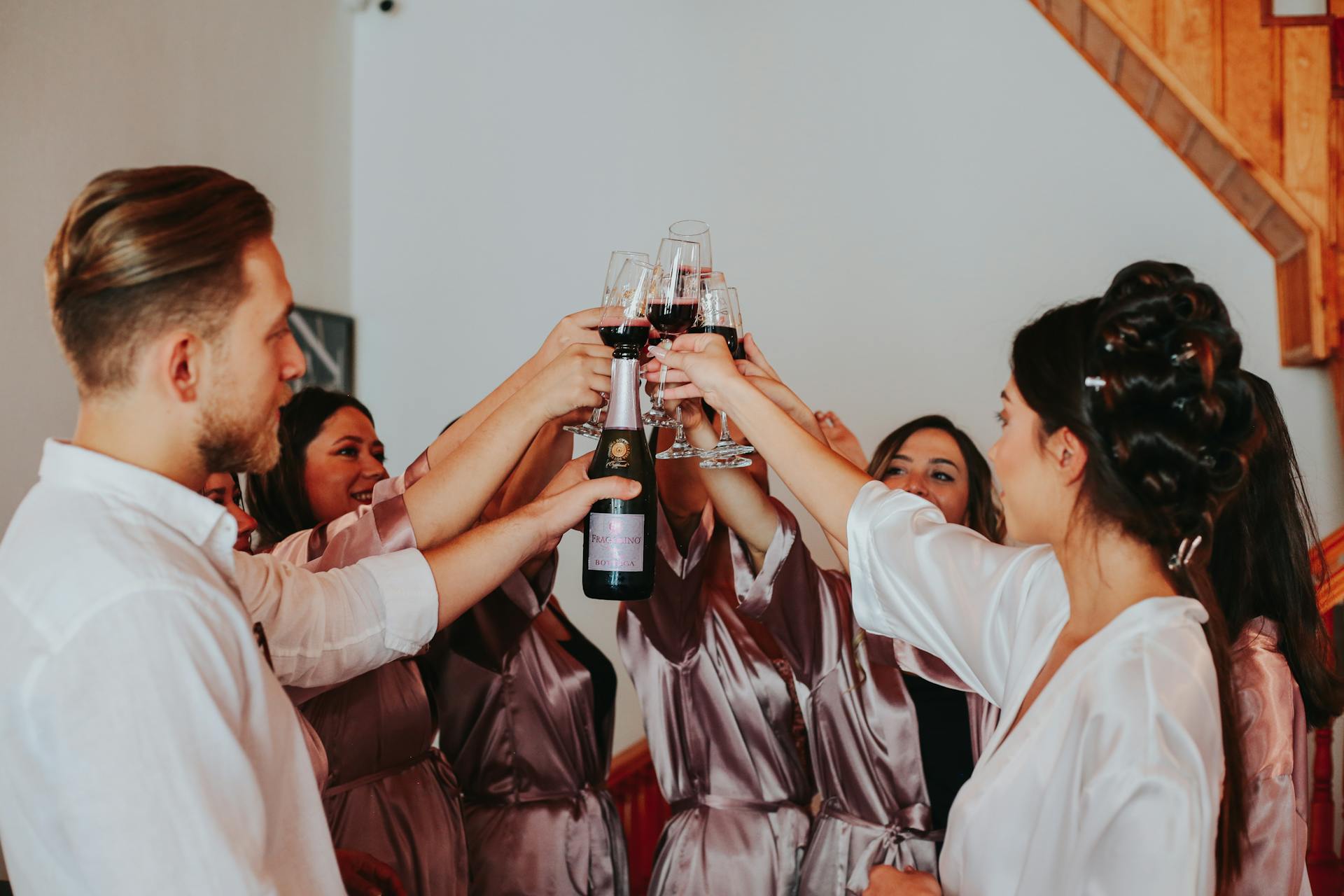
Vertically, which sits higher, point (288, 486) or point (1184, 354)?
point (1184, 354)

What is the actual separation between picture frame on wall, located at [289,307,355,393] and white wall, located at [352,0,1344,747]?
11 cm

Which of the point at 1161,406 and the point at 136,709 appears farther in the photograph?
the point at 1161,406

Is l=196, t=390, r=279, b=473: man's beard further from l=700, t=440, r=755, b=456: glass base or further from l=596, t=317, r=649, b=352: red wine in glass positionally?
l=700, t=440, r=755, b=456: glass base

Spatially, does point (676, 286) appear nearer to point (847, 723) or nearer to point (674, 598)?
point (674, 598)

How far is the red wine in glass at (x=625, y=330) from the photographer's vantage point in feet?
6.00

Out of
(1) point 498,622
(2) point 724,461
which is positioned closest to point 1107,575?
(2) point 724,461

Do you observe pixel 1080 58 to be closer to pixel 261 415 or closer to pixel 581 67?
pixel 581 67

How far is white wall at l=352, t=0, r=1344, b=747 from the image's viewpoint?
3.81 m

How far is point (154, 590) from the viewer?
107 centimetres

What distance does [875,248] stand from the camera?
4043 mm

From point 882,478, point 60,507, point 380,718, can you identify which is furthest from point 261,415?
point 882,478

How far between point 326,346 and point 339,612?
3.00m

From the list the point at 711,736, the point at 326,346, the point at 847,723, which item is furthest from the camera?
the point at 326,346

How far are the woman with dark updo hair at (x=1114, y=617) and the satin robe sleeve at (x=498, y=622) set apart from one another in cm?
98
